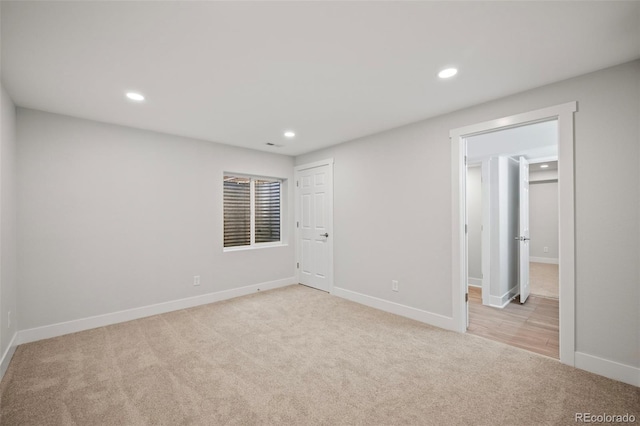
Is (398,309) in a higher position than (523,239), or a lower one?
lower

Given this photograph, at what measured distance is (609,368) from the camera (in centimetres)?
221

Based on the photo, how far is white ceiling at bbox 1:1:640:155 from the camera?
162 cm

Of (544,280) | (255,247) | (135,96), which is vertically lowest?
(544,280)

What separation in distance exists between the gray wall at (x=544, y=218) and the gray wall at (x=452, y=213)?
21.7 ft

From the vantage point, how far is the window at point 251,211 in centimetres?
478

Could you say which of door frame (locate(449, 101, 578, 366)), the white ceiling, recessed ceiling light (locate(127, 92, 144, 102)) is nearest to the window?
the white ceiling

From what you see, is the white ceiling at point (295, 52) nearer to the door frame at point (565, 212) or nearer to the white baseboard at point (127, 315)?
the door frame at point (565, 212)

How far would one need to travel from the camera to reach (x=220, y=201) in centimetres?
444

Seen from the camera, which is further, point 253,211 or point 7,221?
point 253,211

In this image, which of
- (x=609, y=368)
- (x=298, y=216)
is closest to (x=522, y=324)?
(x=609, y=368)

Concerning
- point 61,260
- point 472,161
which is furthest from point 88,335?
point 472,161

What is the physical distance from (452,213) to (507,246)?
1.97 metres

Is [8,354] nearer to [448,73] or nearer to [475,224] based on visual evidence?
[448,73]
